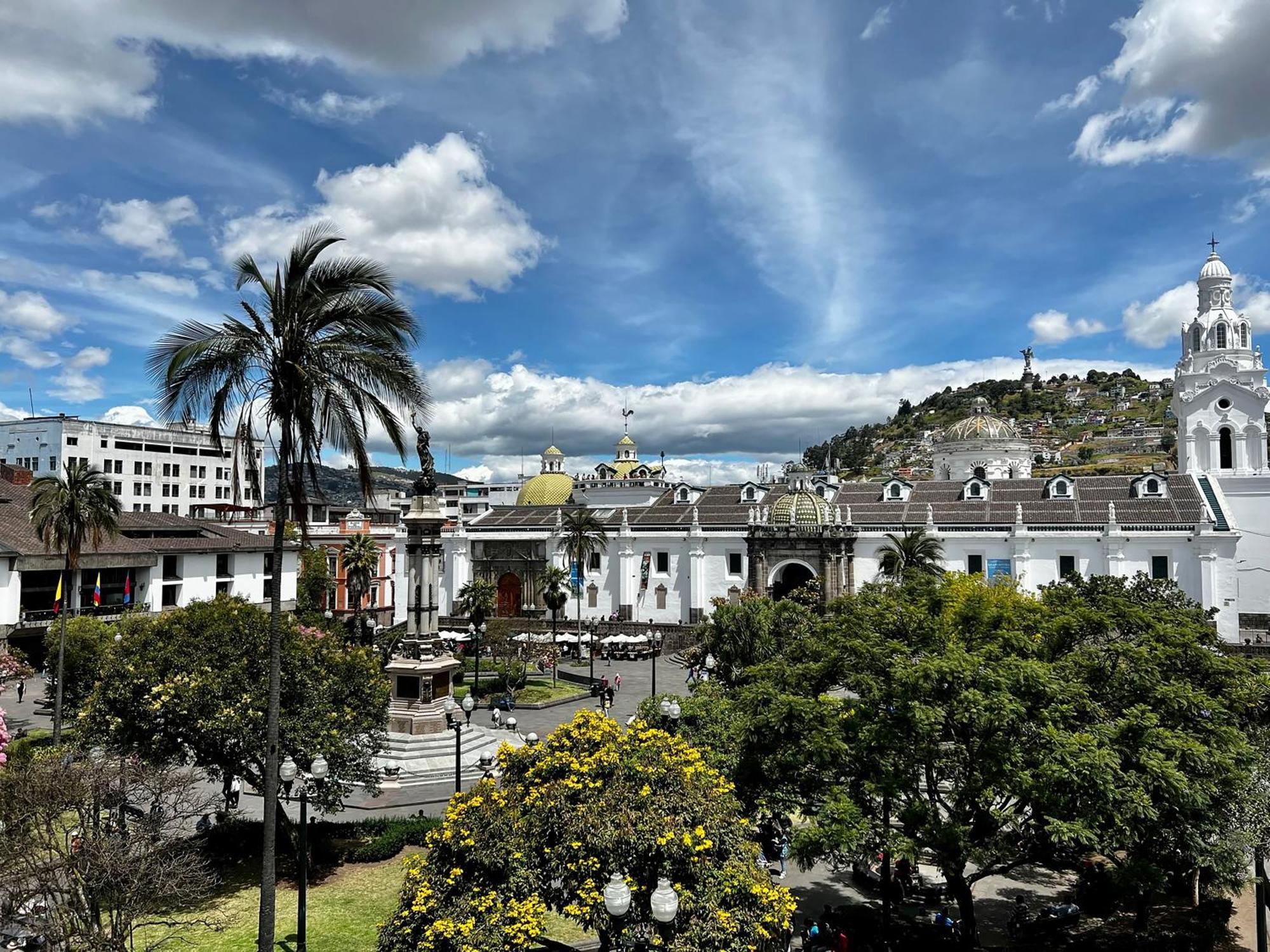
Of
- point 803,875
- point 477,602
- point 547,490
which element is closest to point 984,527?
point 477,602

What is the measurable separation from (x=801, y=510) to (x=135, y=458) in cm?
6027

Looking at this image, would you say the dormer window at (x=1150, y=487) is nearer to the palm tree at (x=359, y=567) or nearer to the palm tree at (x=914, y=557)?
the palm tree at (x=914, y=557)

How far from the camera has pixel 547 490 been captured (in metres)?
84.9

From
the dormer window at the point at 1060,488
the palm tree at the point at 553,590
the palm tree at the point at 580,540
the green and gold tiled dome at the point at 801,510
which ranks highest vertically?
the dormer window at the point at 1060,488

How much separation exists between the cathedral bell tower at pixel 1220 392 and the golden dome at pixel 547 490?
5365 cm

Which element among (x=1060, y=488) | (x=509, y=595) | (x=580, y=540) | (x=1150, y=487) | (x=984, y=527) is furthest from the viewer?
(x=509, y=595)

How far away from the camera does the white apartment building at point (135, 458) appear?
67562 mm

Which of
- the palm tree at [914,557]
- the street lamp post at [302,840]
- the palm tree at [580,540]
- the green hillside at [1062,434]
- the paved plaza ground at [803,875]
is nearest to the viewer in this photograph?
the street lamp post at [302,840]

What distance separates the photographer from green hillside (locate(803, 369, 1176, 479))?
133250 millimetres

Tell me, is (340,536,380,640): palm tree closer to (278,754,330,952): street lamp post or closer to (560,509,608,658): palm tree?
(560,509,608,658): palm tree

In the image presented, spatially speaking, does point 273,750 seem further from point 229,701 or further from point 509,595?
point 509,595

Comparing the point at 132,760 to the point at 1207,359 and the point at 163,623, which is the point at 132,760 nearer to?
the point at 163,623

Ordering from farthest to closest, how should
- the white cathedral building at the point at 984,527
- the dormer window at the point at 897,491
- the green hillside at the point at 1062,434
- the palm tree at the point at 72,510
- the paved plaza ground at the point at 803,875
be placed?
1. the green hillside at the point at 1062,434
2. the dormer window at the point at 897,491
3. the white cathedral building at the point at 984,527
4. the palm tree at the point at 72,510
5. the paved plaza ground at the point at 803,875

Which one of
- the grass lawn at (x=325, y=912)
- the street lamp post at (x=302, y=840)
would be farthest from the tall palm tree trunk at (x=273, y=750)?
the grass lawn at (x=325, y=912)
